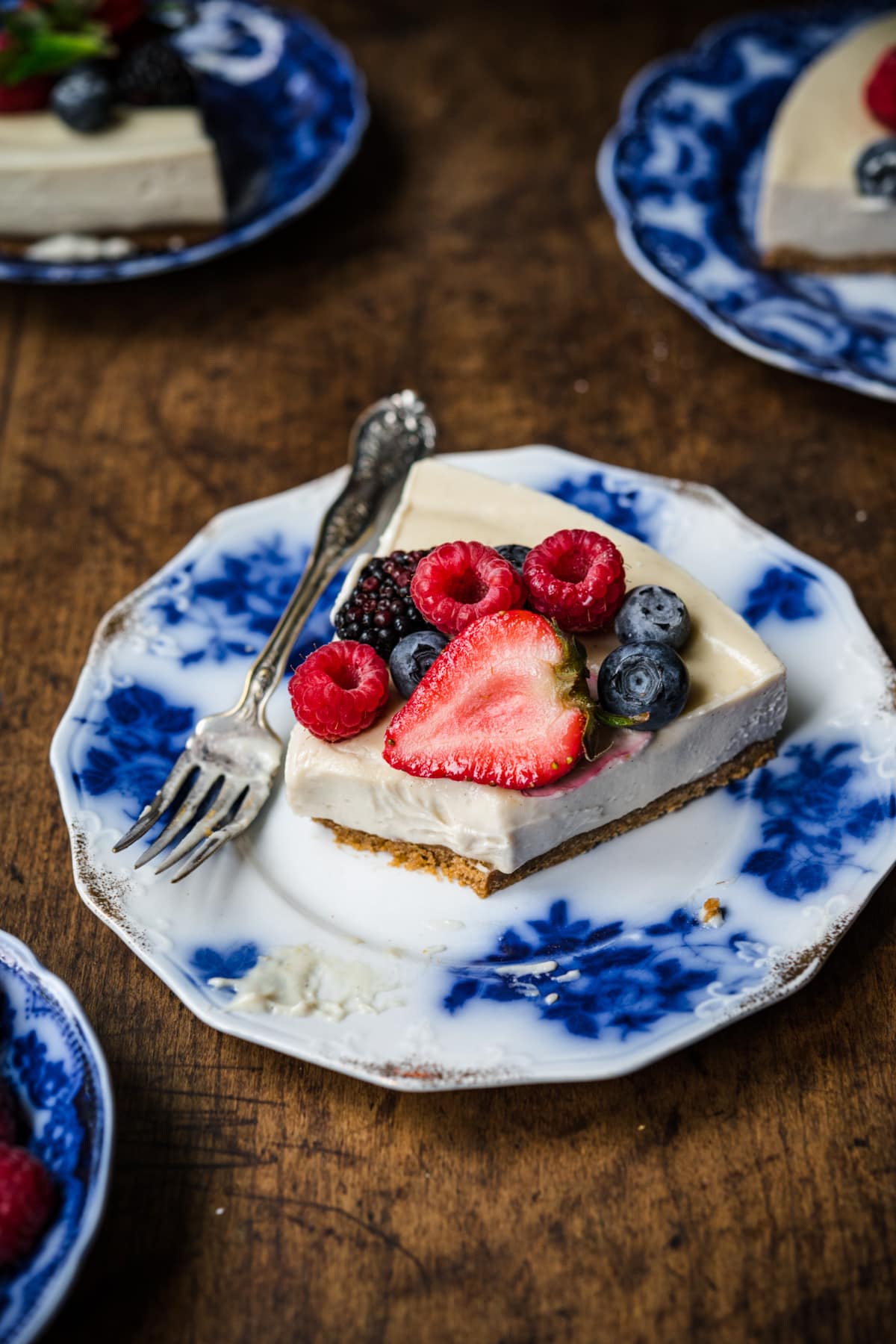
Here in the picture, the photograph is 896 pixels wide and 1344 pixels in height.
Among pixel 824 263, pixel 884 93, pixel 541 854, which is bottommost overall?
pixel 541 854

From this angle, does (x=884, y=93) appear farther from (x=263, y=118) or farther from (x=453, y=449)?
(x=263, y=118)

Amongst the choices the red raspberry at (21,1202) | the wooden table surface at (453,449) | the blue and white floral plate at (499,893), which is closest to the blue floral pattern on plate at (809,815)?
the blue and white floral plate at (499,893)

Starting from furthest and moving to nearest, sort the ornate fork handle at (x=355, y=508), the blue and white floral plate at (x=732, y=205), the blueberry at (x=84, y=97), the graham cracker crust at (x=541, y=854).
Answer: the blueberry at (x=84, y=97), the blue and white floral plate at (x=732, y=205), the ornate fork handle at (x=355, y=508), the graham cracker crust at (x=541, y=854)

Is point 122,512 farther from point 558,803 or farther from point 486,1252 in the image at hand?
point 486,1252

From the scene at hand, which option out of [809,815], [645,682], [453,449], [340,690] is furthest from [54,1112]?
[453,449]

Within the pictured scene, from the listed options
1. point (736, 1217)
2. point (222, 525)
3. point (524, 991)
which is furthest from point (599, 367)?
point (736, 1217)

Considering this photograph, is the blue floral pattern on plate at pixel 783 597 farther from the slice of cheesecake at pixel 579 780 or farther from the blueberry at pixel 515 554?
the blueberry at pixel 515 554
